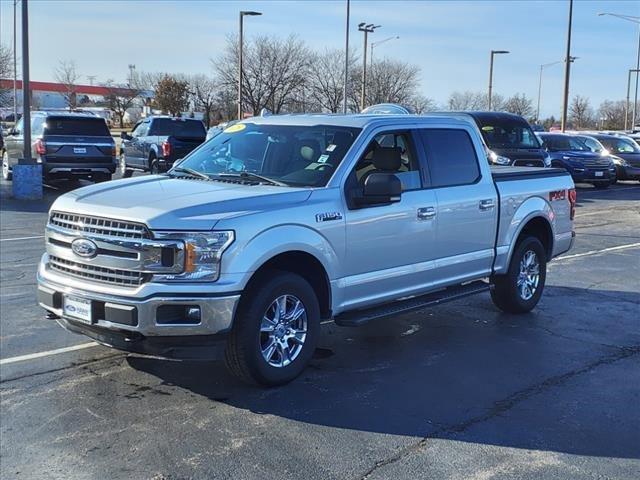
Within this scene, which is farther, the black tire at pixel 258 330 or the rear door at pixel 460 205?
the rear door at pixel 460 205

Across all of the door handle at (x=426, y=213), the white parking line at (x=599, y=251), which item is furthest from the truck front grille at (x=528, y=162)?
the door handle at (x=426, y=213)

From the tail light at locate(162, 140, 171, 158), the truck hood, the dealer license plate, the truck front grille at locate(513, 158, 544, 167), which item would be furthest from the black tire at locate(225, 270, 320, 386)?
the tail light at locate(162, 140, 171, 158)

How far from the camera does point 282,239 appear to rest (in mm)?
5020

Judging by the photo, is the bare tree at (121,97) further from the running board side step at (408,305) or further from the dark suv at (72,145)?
the running board side step at (408,305)

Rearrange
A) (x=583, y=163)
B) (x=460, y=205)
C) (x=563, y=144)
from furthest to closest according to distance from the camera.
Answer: (x=563, y=144)
(x=583, y=163)
(x=460, y=205)

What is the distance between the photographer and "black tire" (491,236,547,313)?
744 cm

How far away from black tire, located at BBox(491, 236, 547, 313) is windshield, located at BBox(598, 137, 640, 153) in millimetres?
20819

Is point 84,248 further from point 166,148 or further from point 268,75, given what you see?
point 268,75

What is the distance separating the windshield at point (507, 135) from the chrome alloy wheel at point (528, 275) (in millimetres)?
11425

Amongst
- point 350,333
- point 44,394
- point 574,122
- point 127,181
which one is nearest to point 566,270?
point 350,333

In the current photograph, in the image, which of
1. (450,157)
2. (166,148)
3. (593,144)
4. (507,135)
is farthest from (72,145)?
(593,144)

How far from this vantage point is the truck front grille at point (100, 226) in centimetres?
469

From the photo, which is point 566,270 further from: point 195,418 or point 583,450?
point 195,418

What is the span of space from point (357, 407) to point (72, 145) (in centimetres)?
1520
